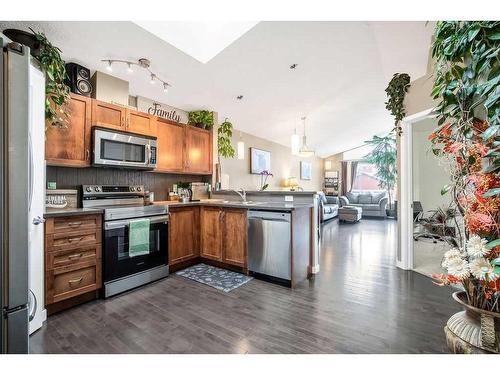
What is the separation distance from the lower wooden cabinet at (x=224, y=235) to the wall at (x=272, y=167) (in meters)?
1.25

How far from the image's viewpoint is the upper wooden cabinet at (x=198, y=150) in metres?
3.65

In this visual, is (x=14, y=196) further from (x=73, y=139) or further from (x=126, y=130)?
(x=126, y=130)

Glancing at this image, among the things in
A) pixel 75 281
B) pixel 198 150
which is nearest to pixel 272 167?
pixel 198 150

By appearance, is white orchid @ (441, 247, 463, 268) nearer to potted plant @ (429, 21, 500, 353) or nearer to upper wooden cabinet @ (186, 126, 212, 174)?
potted plant @ (429, 21, 500, 353)

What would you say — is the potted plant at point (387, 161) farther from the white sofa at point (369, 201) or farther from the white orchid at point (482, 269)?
the white orchid at point (482, 269)

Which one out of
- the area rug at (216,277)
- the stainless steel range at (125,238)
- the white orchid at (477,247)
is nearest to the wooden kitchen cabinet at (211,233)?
the area rug at (216,277)

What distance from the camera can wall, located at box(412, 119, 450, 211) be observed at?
5.56 metres

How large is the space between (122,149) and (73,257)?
1.28 m

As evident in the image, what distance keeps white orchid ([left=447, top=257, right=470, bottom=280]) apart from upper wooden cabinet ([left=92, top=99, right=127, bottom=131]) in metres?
3.26

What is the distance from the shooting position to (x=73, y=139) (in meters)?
2.44

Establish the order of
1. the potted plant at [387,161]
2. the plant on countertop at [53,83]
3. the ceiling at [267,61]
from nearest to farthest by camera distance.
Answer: the plant on countertop at [53,83], the ceiling at [267,61], the potted plant at [387,161]
